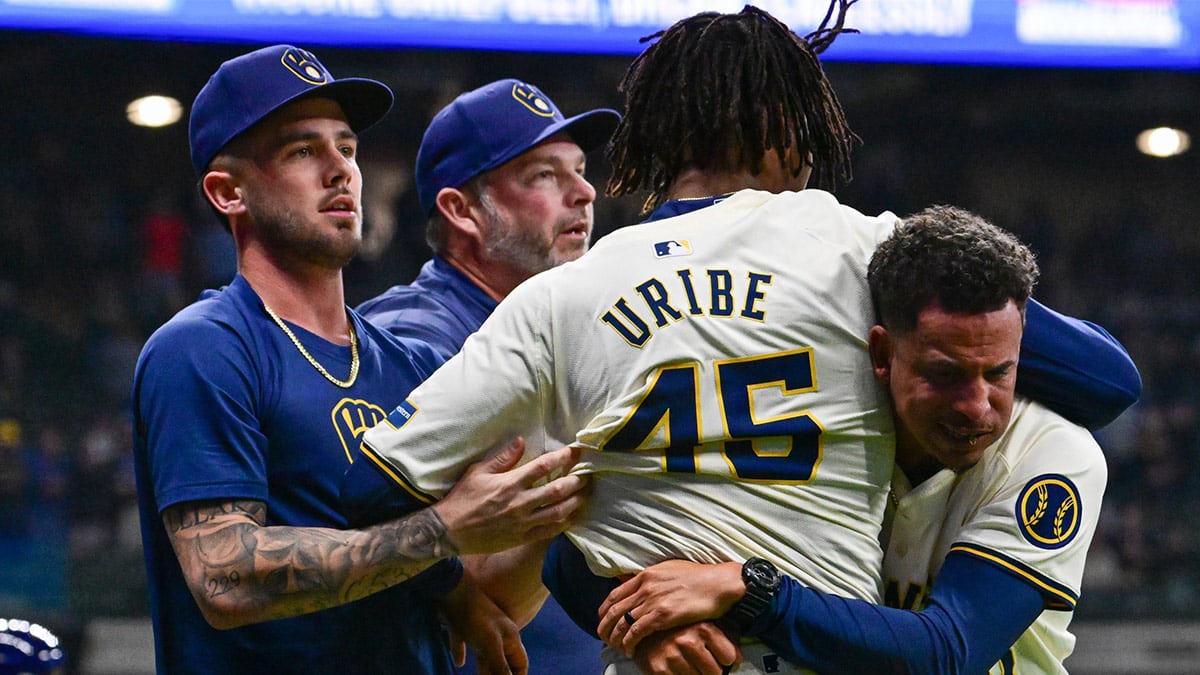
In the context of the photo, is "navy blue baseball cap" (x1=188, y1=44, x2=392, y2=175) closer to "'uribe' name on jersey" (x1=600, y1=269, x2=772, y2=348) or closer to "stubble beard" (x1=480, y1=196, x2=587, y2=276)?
"'uribe' name on jersey" (x1=600, y1=269, x2=772, y2=348)

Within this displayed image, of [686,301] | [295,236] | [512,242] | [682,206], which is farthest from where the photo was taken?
[512,242]

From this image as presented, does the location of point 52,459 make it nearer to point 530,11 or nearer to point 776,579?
point 530,11

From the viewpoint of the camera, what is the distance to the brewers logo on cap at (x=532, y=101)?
423cm

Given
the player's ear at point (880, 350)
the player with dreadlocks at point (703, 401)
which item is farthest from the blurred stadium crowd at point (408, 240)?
the player's ear at point (880, 350)

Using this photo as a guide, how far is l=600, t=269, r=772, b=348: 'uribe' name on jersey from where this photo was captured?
2.17m

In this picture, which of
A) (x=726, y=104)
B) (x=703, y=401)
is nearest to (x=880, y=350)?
(x=703, y=401)

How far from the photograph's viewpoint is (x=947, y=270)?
2072mm

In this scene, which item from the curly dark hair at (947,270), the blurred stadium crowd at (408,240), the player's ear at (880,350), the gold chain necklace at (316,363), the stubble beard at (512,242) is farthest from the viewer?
the blurred stadium crowd at (408,240)

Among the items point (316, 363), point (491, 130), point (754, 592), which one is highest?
point (491, 130)

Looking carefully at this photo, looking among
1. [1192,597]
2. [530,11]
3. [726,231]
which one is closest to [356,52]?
[530,11]

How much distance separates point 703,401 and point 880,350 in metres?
0.29

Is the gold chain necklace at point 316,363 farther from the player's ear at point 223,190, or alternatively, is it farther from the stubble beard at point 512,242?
the stubble beard at point 512,242

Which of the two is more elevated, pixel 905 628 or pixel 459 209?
pixel 459 209

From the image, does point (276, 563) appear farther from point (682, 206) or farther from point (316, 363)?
point (682, 206)
